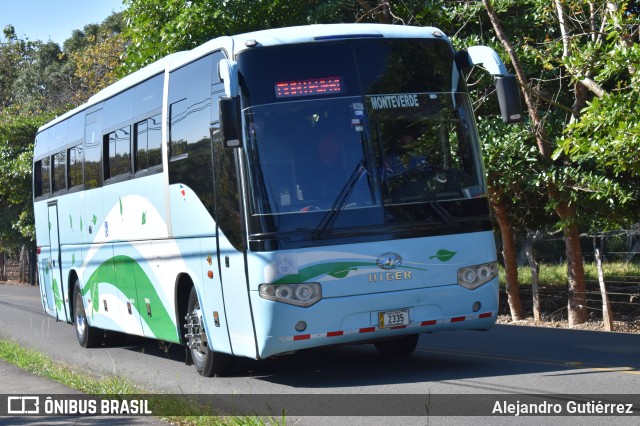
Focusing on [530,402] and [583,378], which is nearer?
[530,402]

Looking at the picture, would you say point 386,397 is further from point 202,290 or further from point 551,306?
point 551,306

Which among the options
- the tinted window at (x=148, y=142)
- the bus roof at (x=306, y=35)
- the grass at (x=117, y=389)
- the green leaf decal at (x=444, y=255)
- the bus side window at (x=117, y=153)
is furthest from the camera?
the bus side window at (x=117, y=153)

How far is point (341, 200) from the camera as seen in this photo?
404 inches

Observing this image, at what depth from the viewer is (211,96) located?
447 inches

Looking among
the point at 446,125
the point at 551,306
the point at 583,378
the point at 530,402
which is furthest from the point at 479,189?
the point at 551,306

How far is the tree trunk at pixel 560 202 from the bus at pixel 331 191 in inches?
239

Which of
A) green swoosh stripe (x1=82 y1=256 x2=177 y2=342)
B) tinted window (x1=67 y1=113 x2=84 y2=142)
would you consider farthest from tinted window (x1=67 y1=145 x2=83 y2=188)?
green swoosh stripe (x1=82 y1=256 x2=177 y2=342)

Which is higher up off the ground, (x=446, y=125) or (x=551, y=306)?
(x=446, y=125)

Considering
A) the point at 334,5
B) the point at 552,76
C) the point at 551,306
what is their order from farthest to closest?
Answer: the point at 551,306
the point at 334,5
the point at 552,76

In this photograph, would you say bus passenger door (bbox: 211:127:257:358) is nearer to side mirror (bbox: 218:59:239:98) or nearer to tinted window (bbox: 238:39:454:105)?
side mirror (bbox: 218:59:239:98)

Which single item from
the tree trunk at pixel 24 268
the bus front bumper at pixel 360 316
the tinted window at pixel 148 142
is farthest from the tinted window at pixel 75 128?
the tree trunk at pixel 24 268

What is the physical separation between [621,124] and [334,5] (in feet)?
29.8

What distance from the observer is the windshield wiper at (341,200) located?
10.2 meters

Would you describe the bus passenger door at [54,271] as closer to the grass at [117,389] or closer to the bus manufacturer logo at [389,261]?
the grass at [117,389]
